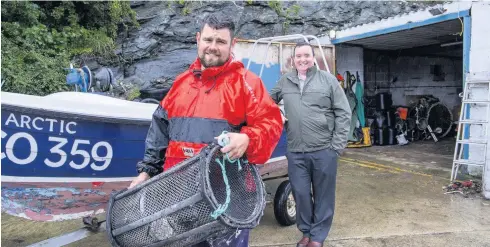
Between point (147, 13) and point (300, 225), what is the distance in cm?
931

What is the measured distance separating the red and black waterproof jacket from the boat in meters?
1.38

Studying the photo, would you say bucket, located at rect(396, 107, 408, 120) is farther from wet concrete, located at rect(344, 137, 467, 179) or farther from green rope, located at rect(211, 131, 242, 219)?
green rope, located at rect(211, 131, 242, 219)

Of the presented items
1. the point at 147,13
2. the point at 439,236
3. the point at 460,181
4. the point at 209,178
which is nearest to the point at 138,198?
the point at 209,178

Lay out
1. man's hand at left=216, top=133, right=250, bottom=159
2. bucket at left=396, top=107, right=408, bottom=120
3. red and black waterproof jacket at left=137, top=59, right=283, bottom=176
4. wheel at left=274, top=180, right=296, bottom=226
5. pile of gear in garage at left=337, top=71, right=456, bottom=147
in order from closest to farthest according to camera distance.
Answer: man's hand at left=216, top=133, right=250, bottom=159
red and black waterproof jacket at left=137, top=59, right=283, bottom=176
wheel at left=274, top=180, right=296, bottom=226
pile of gear in garage at left=337, top=71, right=456, bottom=147
bucket at left=396, top=107, right=408, bottom=120

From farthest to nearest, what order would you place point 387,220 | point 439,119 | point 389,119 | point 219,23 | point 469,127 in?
1. point 439,119
2. point 389,119
3. point 469,127
4. point 387,220
5. point 219,23

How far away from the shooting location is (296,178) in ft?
11.4

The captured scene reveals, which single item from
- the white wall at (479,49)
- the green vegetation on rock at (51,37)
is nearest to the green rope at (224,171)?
the white wall at (479,49)

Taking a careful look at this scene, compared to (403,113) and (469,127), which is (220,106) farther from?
(403,113)

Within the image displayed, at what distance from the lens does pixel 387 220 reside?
431 centimetres

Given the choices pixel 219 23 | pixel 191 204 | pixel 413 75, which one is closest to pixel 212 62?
pixel 219 23

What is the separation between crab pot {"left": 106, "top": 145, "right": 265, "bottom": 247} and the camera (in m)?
1.63

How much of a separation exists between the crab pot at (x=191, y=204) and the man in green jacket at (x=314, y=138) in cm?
164

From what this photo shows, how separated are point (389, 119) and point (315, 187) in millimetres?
7362

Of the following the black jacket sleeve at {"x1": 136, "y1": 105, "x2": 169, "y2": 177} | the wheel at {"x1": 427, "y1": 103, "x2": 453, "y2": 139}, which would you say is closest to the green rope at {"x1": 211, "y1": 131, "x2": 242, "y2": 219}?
the black jacket sleeve at {"x1": 136, "y1": 105, "x2": 169, "y2": 177}
